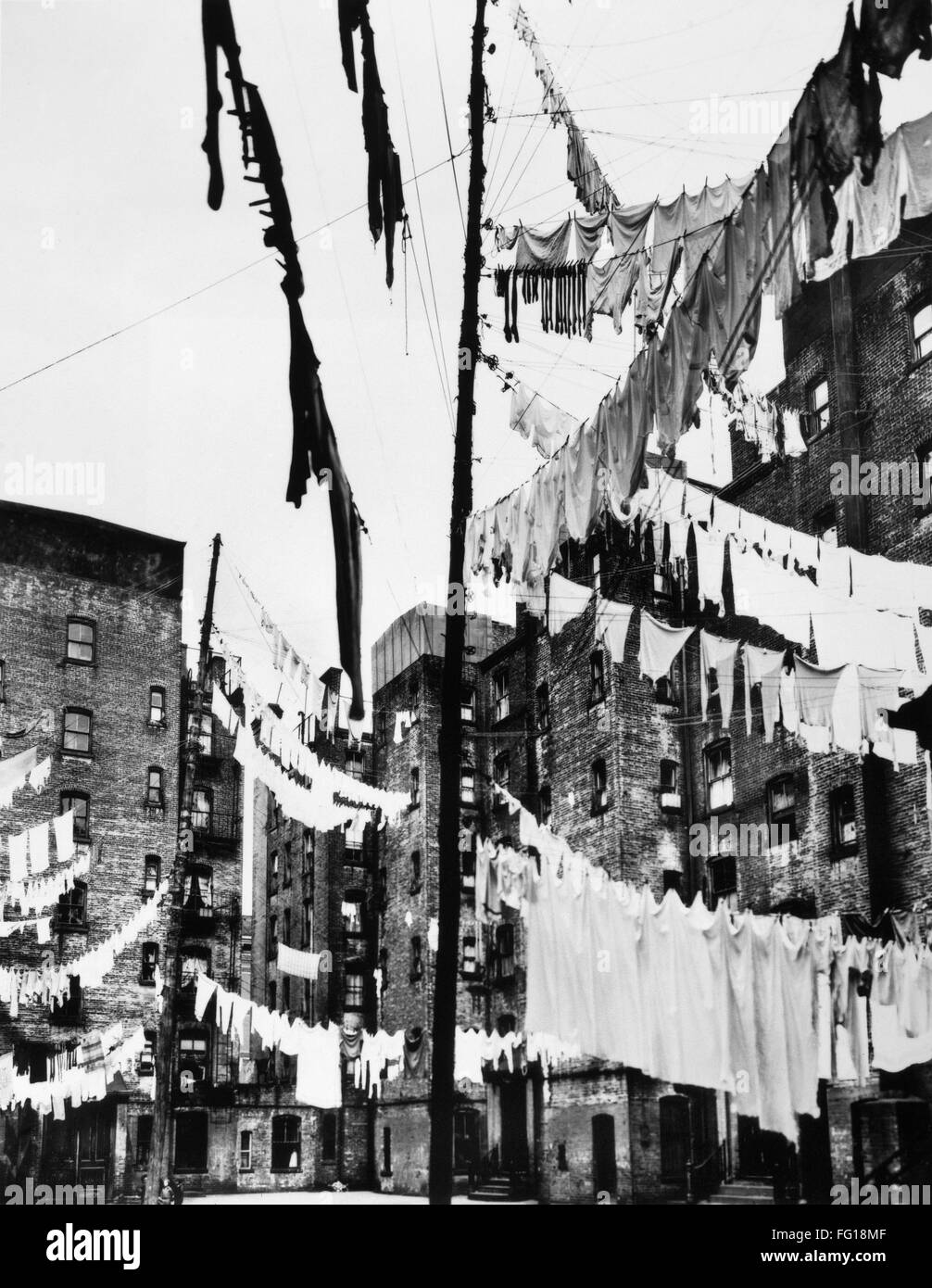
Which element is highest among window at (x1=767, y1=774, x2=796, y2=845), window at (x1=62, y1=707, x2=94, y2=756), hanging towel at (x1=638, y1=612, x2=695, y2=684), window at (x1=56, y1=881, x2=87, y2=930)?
window at (x1=62, y1=707, x2=94, y2=756)

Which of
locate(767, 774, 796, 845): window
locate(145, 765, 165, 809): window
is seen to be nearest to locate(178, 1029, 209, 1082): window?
locate(145, 765, 165, 809): window

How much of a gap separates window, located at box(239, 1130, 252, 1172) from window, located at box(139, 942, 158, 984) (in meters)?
3.67

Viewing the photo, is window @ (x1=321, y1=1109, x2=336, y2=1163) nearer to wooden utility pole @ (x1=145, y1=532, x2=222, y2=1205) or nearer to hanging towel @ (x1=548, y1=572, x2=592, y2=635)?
wooden utility pole @ (x1=145, y1=532, x2=222, y2=1205)

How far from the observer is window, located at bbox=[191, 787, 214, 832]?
22.4 m

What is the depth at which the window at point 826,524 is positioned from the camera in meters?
16.2

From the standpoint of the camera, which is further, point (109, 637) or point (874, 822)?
point (109, 637)

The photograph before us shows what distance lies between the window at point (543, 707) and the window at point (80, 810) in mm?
7171

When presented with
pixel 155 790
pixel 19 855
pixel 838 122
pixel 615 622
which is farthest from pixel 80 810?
pixel 838 122

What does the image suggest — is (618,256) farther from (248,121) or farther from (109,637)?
(109,637)
